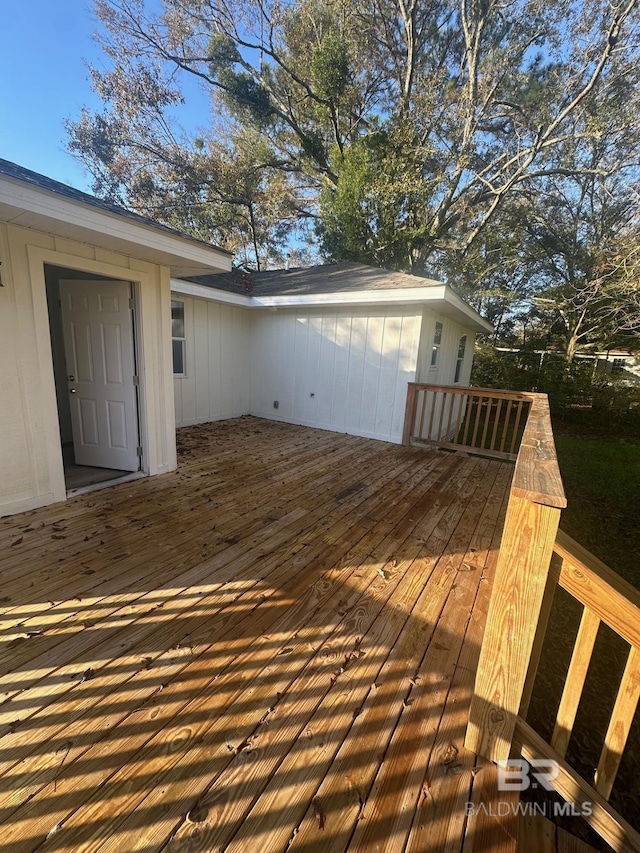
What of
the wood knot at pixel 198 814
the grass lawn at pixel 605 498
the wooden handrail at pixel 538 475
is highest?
the wooden handrail at pixel 538 475

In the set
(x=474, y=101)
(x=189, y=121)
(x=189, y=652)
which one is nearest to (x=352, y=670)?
(x=189, y=652)

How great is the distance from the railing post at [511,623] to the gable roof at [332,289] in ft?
16.2

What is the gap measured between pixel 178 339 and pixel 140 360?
2.93 m

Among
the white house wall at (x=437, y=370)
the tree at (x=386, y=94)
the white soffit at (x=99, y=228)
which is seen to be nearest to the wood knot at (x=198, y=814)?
the white soffit at (x=99, y=228)

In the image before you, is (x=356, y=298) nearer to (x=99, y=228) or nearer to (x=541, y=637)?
(x=99, y=228)

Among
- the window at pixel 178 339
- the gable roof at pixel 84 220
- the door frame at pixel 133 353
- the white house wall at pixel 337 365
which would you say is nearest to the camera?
the gable roof at pixel 84 220

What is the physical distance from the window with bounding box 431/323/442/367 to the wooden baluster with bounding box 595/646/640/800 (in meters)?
6.20

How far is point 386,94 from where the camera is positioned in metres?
12.0

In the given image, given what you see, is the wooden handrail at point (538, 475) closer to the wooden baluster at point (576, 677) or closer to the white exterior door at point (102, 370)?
the wooden baluster at point (576, 677)

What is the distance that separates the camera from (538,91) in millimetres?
10180

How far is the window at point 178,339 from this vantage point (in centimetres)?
668

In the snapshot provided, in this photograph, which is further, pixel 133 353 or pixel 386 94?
pixel 386 94

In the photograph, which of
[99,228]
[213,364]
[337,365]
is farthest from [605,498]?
[213,364]
